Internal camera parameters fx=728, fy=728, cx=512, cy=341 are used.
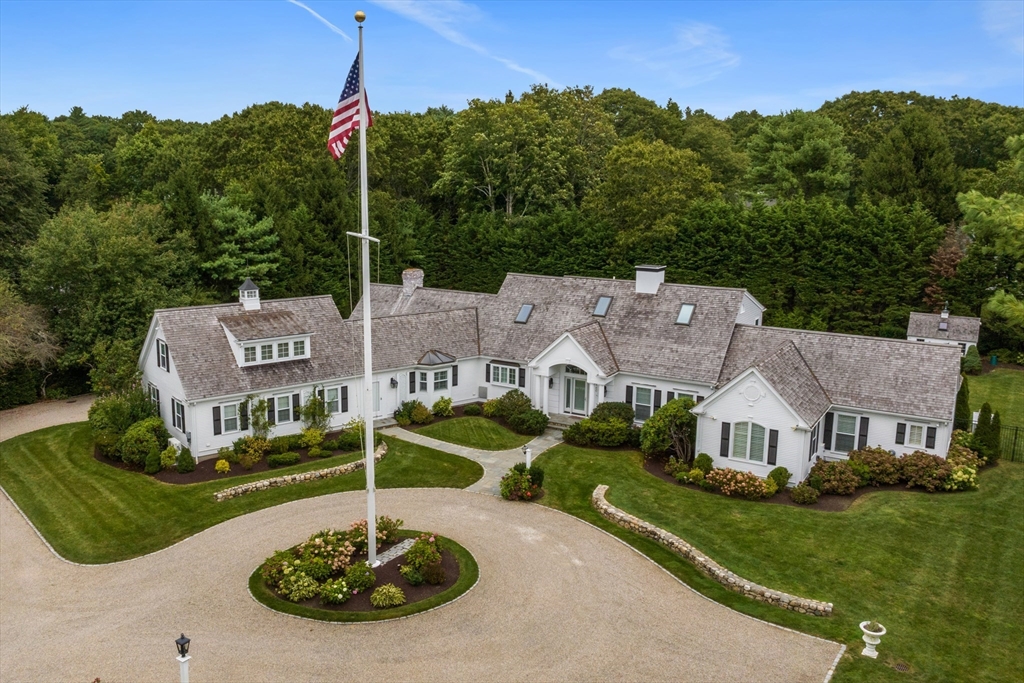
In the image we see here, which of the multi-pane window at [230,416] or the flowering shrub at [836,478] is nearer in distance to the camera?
the flowering shrub at [836,478]

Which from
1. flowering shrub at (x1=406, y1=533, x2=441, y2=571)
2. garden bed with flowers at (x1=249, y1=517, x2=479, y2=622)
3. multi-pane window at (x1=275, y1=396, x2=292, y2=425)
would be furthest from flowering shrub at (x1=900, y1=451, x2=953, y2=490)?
multi-pane window at (x1=275, y1=396, x2=292, y2=425)

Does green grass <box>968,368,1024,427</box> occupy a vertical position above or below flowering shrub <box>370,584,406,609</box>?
above

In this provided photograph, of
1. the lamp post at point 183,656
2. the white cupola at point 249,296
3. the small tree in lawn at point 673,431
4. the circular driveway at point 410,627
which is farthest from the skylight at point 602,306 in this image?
the lamp post at point 183,656

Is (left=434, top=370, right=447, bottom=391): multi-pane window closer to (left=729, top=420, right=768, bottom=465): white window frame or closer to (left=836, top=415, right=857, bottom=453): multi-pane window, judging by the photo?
(left=729, top=420, right=768, bottom=465): white window frame

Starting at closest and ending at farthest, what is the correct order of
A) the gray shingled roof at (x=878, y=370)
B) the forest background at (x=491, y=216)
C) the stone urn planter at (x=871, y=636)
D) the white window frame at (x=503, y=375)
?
1. the stone urn planter at (x=871, y=636)
2. the gray shingled roof at (x=878, y=370)
3. the white window frame at (x=503, y=375)
4. the forest background at (x=491, y=216)

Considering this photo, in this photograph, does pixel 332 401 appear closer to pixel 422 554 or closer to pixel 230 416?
pixel 230 416

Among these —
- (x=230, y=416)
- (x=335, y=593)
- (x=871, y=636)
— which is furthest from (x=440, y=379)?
(x=871, y=636)

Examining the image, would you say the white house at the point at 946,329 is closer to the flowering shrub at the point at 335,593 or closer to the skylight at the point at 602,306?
the skylight at the point at 602,306

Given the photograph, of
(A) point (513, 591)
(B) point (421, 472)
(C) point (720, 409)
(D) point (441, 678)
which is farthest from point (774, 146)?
(D) point (441, 678)
